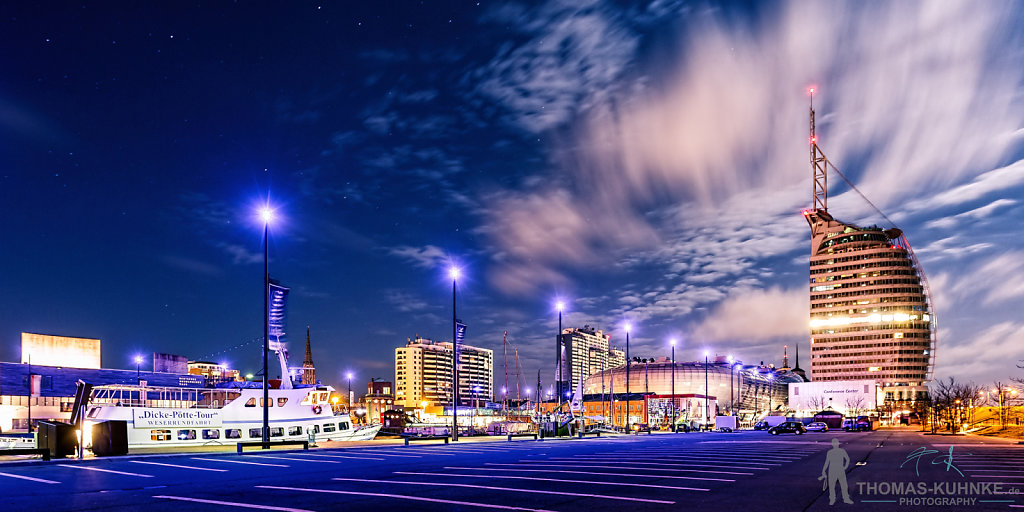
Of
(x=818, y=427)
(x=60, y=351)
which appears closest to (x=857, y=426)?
(x=818, y=427)

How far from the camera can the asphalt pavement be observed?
1437 centimetres

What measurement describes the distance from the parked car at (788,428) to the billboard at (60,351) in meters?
103

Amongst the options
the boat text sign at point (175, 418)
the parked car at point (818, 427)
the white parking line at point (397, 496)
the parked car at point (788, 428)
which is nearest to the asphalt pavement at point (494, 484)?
the white parking line at point (397, 496)

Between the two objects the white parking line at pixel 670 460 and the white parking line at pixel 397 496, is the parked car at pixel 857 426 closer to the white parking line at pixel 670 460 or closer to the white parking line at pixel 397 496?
the white parking line at pixel 670 460

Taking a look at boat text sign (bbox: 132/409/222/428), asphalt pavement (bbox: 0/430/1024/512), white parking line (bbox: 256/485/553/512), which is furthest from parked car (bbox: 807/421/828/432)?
white parking line (bbox: 256/485/553/512)

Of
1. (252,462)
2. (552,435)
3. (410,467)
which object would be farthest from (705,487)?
(552,435)

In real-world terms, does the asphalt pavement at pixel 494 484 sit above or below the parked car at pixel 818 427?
above

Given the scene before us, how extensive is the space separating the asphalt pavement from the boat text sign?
15.1 m

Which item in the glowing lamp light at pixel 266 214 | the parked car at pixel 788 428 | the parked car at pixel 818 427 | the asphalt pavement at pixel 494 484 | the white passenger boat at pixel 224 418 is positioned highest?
the glowing lamp light at pixel 266 214

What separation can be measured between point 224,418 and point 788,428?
167ft

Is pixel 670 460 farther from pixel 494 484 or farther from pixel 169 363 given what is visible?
pixel 169 363

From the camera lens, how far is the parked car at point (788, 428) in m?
67.9

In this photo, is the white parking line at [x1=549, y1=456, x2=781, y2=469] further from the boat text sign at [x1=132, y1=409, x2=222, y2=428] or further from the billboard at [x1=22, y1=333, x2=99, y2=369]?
the billboard at [x1=22, y1=333, x2=99, y2=369]

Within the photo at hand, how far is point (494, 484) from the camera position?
1791 centimetres
